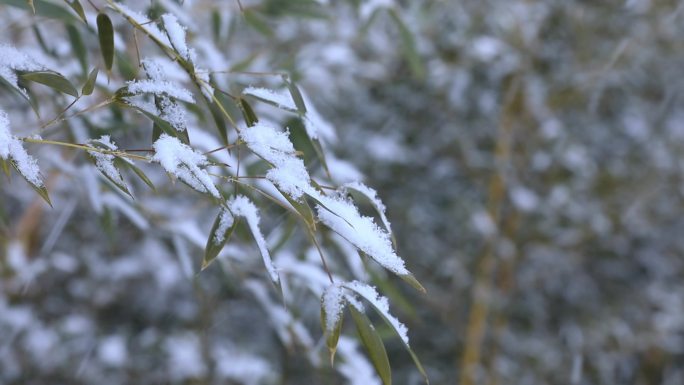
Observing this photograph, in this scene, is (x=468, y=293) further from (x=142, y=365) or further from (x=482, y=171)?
(x=142, y=365)

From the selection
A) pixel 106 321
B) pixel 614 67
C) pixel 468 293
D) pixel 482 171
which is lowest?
pixel 106 321

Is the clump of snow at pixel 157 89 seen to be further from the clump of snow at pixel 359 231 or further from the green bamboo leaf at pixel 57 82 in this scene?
the clump of snow at pixel 359 231

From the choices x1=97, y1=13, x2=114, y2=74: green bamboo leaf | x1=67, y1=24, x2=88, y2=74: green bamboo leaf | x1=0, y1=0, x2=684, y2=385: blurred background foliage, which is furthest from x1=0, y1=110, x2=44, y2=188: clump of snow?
x1=0, y1=0, x2=684, y2=385: blurred background foliage

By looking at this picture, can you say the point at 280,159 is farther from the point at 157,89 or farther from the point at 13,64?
the point at 13,64

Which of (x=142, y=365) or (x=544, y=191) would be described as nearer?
(x=142, y=365)

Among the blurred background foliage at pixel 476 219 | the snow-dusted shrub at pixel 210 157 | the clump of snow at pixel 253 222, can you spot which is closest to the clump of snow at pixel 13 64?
the snow-dusted shrub at pixel 210 157

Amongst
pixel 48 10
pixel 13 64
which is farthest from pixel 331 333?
pixel 48 10

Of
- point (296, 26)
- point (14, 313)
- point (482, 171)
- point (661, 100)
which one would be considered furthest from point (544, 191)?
point (14, 313)

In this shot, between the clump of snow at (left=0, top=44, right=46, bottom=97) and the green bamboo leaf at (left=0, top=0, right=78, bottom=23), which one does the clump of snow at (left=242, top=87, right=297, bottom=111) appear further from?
the green bamboo leaf at (left=0, top=0, right=78, bottom=23)
